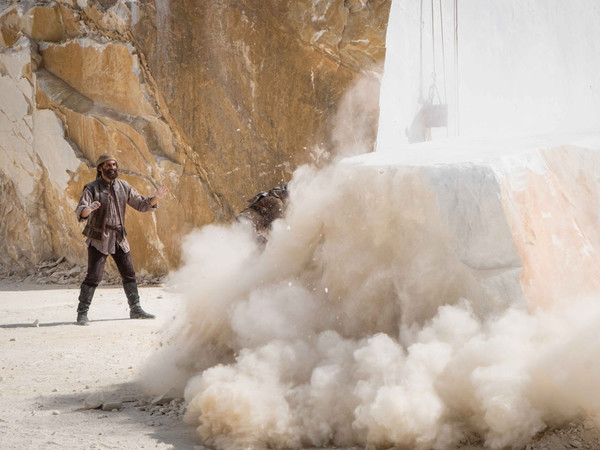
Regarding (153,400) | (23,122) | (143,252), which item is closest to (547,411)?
(153,400)

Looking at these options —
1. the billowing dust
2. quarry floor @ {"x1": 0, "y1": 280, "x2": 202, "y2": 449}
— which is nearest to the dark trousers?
quarry floor @ {"x1": 0, "y1": 280, "x2": 202, "y2": 449}

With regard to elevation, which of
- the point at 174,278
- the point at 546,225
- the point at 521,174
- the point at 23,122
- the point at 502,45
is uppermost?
the point at 502,45

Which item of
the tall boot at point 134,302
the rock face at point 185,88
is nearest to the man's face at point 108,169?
the tall boot at point 134,302

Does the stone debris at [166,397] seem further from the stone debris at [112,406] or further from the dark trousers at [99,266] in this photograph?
the dark trousers at [99,266]

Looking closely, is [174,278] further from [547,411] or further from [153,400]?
[547,411]

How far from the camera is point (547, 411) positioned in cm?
240

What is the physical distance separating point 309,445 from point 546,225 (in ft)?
4.27

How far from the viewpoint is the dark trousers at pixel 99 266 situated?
18.2 feet

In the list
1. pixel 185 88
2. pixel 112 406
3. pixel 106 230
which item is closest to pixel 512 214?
pixel 112 406

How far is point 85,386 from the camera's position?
11.9 feet

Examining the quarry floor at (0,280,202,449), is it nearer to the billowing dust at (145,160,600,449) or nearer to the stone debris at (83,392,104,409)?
the stone debris at (83,392,104,409)

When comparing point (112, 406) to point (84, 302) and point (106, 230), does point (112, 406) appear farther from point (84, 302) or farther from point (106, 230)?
point (106, 230)

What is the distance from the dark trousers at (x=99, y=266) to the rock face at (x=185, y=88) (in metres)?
2.49

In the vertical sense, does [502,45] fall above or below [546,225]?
above
